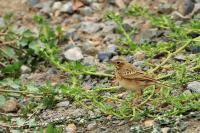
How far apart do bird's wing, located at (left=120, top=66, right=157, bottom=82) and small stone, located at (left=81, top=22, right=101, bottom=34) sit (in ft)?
8.53

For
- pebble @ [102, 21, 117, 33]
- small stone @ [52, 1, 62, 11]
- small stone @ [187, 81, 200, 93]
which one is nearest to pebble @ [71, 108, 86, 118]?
small stone @ [187, 81, 200, 93]

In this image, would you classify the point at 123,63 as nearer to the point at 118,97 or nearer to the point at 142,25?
the point at 118,97

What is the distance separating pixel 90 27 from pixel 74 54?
872 mm

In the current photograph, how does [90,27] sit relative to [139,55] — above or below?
above

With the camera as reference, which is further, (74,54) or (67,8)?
(67,8)

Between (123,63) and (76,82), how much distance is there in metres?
0.90

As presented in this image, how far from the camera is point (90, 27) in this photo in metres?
8.95

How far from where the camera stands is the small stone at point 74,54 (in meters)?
8.05

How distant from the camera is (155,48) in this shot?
7500mm

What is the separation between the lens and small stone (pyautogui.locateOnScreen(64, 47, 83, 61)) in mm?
8055

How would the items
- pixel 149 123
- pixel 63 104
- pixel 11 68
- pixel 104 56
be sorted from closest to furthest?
pixel 149 123 < pixel 63 104 < pixel 11 68 < pixel 104 56

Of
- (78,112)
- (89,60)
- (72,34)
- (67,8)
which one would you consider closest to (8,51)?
(89,60)

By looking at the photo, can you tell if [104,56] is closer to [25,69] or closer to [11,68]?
[25,69]

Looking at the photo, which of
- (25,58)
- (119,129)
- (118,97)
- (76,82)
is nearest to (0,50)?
(25,58)
